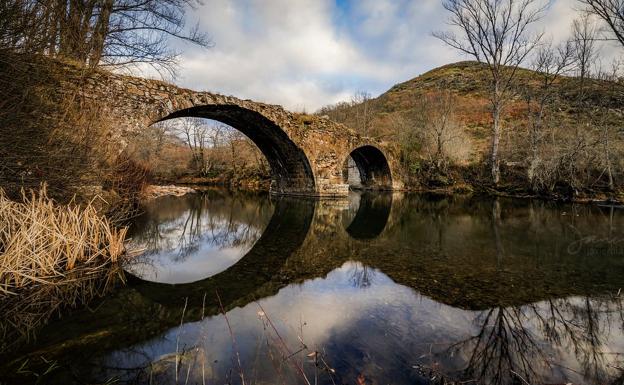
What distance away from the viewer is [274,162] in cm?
1931

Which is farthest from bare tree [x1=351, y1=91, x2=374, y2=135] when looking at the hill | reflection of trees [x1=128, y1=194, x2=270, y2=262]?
reflection of trees [x1=128, y1=194, x2=270, y2=262]

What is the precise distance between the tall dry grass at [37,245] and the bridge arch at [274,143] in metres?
7.48

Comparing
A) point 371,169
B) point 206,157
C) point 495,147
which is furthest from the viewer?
point 206,157

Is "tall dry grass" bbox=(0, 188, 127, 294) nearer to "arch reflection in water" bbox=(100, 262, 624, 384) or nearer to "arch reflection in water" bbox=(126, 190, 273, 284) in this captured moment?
"arch reflection in water" bbox=(126, 190, 273, 284)

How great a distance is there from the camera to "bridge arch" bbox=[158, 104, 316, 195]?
13.1 meters

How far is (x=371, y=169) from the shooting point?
82.6 feet

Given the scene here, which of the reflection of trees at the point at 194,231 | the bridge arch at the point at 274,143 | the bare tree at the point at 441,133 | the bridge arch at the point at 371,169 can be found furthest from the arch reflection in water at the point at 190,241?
the bare tree at the point at 441,133

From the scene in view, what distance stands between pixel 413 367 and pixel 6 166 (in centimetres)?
526

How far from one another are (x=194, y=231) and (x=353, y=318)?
6456mm

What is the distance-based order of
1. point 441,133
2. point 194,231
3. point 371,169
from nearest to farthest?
point 194,231
point 441,133
point 371,169

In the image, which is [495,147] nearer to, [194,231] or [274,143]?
[274,143]

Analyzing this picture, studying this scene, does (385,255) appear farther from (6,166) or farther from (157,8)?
(157,8)

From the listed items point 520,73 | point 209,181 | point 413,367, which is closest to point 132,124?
point 413,367

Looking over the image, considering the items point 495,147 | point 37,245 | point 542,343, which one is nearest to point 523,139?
point 495,147
